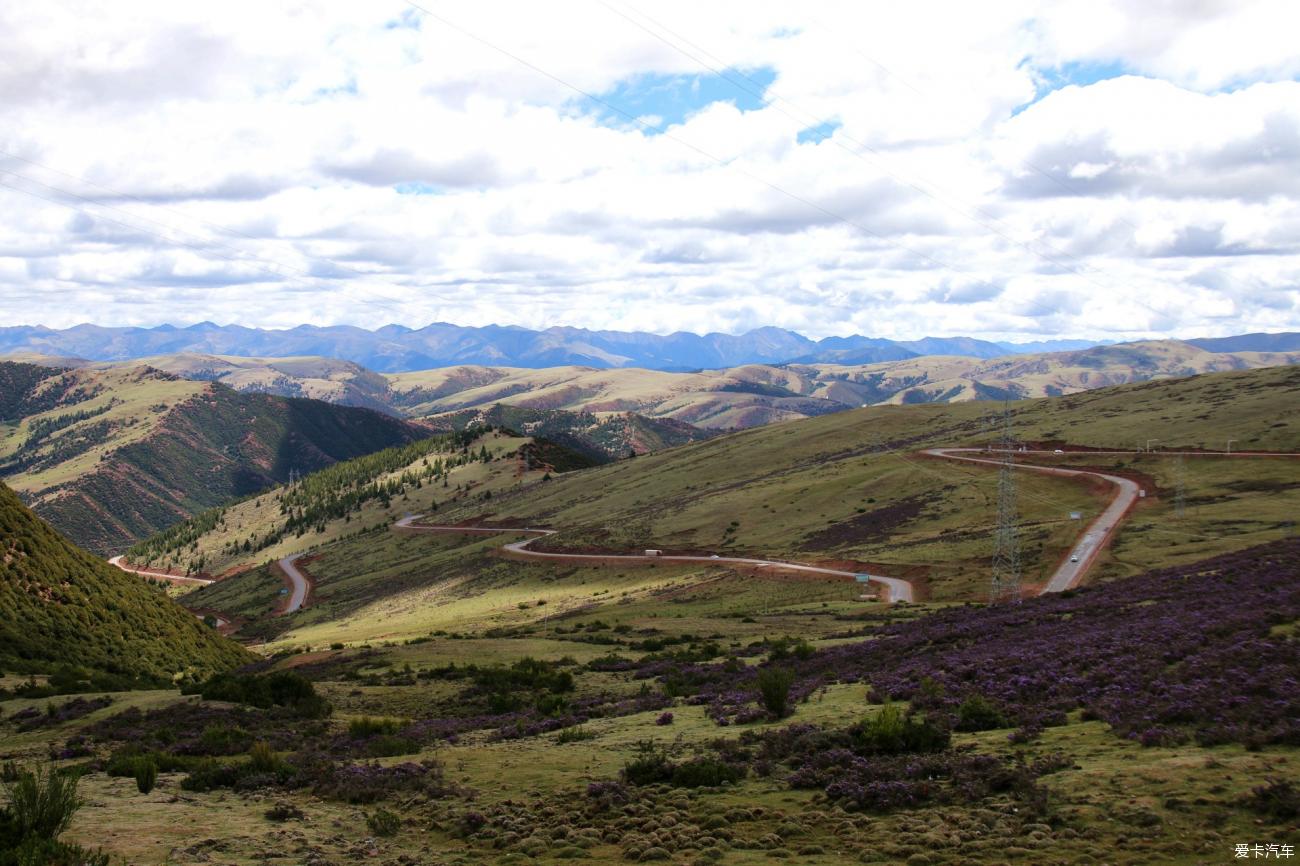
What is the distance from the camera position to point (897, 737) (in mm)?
20172

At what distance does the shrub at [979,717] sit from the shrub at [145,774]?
18916 millimetres

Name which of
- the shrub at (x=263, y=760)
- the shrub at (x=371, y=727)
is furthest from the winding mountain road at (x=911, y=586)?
the shrub at (x=263, y=760)

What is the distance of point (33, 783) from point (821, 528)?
84.9 meters

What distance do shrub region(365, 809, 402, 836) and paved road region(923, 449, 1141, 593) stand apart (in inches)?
1774

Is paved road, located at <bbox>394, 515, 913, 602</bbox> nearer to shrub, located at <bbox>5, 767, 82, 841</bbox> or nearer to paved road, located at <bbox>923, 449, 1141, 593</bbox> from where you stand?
paved road, located at <bbox>923, 449, 1141, 593</bbox>

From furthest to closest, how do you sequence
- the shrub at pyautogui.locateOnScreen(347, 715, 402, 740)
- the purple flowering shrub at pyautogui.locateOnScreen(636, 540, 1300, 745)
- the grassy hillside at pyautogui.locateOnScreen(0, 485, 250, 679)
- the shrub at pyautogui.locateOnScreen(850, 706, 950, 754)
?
the grassy hillside at pyautogui.locateOnScreen(0, 485, 250, 679) < the shrub at pyautogui.locateOnScreen(347, 715, 402, 740) < the shrub at pyautogui.locateOnScreen(850, 706, 950, 754) < the purple flowering shrub at pyautogui.locateOnScreen(636, 540, 1300, 745)

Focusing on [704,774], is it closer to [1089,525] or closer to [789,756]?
[789,756]

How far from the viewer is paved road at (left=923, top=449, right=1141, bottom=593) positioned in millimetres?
60034

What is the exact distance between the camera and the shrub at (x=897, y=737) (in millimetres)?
20203

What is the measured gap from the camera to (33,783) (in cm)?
1564

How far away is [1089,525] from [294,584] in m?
120

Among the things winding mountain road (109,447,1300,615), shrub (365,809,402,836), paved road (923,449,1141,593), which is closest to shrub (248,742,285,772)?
shrub (365,809,402,836)

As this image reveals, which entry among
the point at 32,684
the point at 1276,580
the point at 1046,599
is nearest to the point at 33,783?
the point at 32,684

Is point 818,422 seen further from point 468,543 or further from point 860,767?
point 860,767
